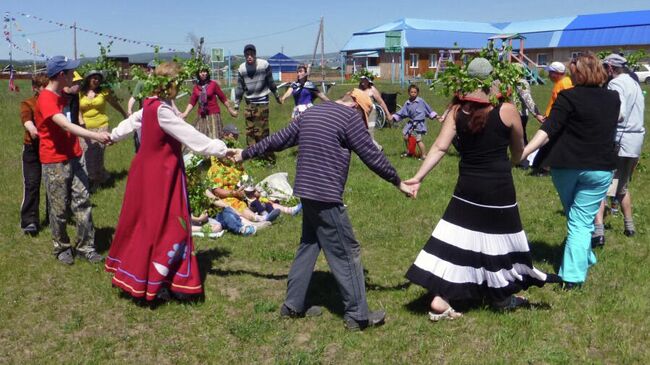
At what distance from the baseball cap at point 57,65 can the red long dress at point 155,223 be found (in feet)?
3.98

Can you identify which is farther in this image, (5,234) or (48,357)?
(5,234)

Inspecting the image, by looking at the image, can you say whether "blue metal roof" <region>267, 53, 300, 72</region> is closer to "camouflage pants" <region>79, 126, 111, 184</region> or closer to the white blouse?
"camouflage pants" <region>79, 126, 111, 184</region>

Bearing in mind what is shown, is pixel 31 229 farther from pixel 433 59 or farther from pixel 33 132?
pixel 433 59

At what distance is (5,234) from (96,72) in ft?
7.51

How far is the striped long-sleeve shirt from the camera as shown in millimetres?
4438

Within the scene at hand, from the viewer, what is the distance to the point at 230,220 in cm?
748

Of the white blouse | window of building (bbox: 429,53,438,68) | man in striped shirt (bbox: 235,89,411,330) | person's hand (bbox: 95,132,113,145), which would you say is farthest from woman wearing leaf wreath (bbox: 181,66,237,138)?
window of building (bbox: 429,53,438,68)

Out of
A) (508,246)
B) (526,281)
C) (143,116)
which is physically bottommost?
(526,281)

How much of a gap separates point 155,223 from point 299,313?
1423 millimetres

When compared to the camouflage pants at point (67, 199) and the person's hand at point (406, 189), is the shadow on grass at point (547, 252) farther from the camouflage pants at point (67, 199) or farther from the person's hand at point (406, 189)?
the camouflage pants at point (67, 199)

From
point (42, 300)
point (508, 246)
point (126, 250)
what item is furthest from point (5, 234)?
point (508, 246)

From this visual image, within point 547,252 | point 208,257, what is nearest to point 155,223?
point 208,257

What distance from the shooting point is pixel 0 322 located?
4.99 metres

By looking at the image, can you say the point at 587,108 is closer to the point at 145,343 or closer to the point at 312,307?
the point at 312,307
